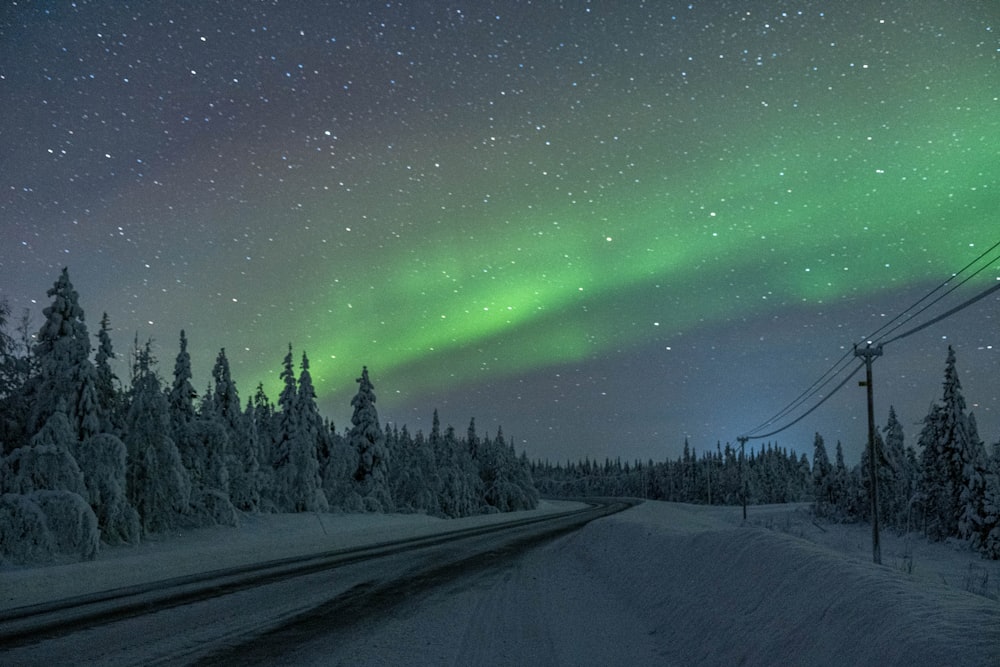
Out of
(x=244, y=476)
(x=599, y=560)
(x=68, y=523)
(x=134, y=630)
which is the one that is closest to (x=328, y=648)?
(x=134, y=630)

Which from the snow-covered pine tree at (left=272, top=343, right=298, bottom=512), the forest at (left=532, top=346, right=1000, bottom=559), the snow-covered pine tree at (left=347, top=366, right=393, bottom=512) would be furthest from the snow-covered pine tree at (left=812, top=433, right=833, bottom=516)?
the snow-covered pine tree at (left=272, top=343, right=298, bottom=512)

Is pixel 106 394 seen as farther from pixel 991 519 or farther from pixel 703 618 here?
pixel 991 519

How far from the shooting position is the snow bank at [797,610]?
5.09 metres

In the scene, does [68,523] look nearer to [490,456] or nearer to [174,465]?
[174,465]

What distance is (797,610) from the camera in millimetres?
6898

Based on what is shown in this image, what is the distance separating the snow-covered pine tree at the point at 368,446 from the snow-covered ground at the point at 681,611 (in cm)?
4046

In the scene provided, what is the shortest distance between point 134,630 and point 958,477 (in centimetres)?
4872

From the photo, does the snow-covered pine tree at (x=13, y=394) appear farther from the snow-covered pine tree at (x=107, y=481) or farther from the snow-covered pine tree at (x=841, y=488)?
the snow-covered pine tree at (x=841, y=488)

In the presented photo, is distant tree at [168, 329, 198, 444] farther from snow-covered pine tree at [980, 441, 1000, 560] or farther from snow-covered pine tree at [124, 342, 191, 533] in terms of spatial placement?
snow-covered pine tree at [980, 441, 1000, 560]

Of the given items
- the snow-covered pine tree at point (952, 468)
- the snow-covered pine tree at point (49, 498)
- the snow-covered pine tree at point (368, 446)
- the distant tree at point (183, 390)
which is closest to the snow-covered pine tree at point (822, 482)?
the snow-covered pine tree at point (952, 468)

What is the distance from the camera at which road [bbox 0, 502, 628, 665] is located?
25.7 ft

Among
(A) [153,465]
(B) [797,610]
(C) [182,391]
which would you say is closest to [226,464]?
(C) [182,391]

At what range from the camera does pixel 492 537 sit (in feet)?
94.6

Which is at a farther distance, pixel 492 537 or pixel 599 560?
pixel 492 537
